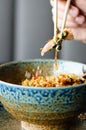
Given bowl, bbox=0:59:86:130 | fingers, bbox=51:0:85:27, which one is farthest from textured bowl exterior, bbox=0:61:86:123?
fingers, bbox=51:0:85:27

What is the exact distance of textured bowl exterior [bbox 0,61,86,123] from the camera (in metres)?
0.69

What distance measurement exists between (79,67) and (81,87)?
0.72 feet

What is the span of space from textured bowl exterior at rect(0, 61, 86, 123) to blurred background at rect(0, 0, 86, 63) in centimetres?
148

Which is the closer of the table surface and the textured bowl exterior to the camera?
the textured bowl exterior

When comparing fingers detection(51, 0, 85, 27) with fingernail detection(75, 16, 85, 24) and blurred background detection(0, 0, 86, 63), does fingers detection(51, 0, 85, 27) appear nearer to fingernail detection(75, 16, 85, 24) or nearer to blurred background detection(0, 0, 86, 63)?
fingernail detection(75, 16, 85, 24)

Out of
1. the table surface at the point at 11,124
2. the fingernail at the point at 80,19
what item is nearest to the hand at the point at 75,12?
the fingernail at the point at 80,19

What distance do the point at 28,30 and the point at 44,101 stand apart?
1576mm

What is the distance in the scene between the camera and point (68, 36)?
0.88 meters

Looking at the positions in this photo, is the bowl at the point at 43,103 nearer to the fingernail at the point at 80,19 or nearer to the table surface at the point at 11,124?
the table surface at the point at 11,124

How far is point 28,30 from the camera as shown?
2.23 meters

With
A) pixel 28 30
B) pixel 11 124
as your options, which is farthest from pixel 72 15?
pixel 28 30

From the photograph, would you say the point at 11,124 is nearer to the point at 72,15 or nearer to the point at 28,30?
the point at 72,15

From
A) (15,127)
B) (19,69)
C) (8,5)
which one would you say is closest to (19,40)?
(8,5)

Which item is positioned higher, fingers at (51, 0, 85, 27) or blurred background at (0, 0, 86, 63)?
fingers at (51, 0, 85, 27)
